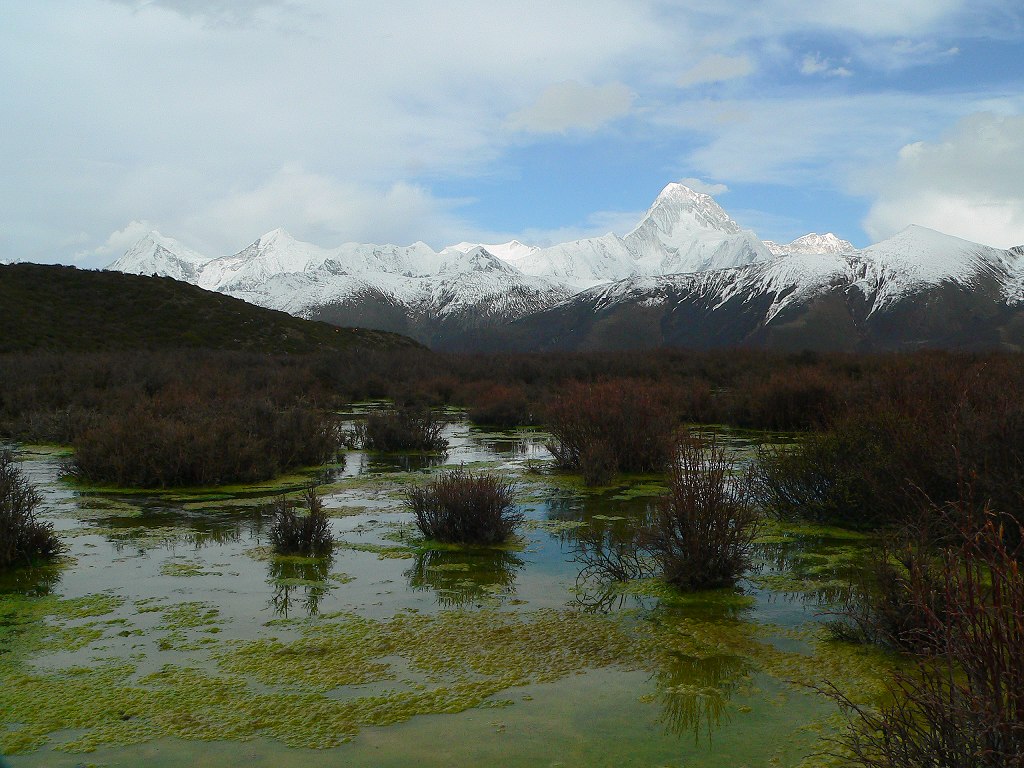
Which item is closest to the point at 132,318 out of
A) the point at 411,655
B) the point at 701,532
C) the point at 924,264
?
the point at 701,532

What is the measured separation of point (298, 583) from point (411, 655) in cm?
206

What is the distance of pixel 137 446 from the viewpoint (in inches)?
465

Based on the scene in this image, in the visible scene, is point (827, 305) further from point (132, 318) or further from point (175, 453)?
point (175, 453)

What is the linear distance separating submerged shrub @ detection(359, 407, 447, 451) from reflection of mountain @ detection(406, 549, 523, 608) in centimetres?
755

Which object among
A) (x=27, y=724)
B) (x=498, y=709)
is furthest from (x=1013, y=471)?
(x=27, y=724)

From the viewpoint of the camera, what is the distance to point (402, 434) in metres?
16.1

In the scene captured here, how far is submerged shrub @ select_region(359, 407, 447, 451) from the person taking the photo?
16.1 m

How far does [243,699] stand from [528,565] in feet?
11.4

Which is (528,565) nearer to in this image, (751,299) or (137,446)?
(137,446)

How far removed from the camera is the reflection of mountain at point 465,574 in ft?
22.8

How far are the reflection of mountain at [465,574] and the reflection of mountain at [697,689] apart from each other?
1.95 m

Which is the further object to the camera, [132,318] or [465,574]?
[132,318]

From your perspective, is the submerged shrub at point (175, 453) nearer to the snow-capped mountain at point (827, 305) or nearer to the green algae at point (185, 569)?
the green algae at point (185, 569)

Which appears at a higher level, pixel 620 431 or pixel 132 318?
pixel 132 318
